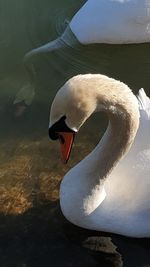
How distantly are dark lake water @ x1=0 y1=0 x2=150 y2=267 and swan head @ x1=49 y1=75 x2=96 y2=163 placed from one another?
38.3 inches

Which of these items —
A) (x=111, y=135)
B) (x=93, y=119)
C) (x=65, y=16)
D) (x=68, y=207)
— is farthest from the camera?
(x=65, y=16)

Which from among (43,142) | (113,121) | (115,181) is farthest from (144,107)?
Answer: (43,142)

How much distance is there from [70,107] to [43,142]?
1716 mm

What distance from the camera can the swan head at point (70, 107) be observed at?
155 inches

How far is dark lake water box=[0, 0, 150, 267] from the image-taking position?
4.77 metres

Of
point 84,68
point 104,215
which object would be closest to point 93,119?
point 84,68

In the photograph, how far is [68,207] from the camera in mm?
4750

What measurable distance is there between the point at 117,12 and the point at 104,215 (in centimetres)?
186

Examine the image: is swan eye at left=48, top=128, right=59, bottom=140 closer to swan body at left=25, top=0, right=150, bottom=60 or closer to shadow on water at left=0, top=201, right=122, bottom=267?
shadow on water at left=0, top=201, right=122, bottom=267

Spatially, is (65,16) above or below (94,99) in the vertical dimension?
below

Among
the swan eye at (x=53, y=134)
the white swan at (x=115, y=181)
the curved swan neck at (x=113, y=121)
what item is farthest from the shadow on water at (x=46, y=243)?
the swan eye at (x=53, y=134)

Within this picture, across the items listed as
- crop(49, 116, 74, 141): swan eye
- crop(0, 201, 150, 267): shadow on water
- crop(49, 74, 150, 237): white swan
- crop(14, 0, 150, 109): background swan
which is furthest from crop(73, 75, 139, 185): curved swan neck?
crop(14, 0, 150, 109): background swan

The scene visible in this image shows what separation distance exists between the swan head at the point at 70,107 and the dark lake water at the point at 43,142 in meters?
0.97

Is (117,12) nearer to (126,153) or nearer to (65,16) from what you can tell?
(65,16)
